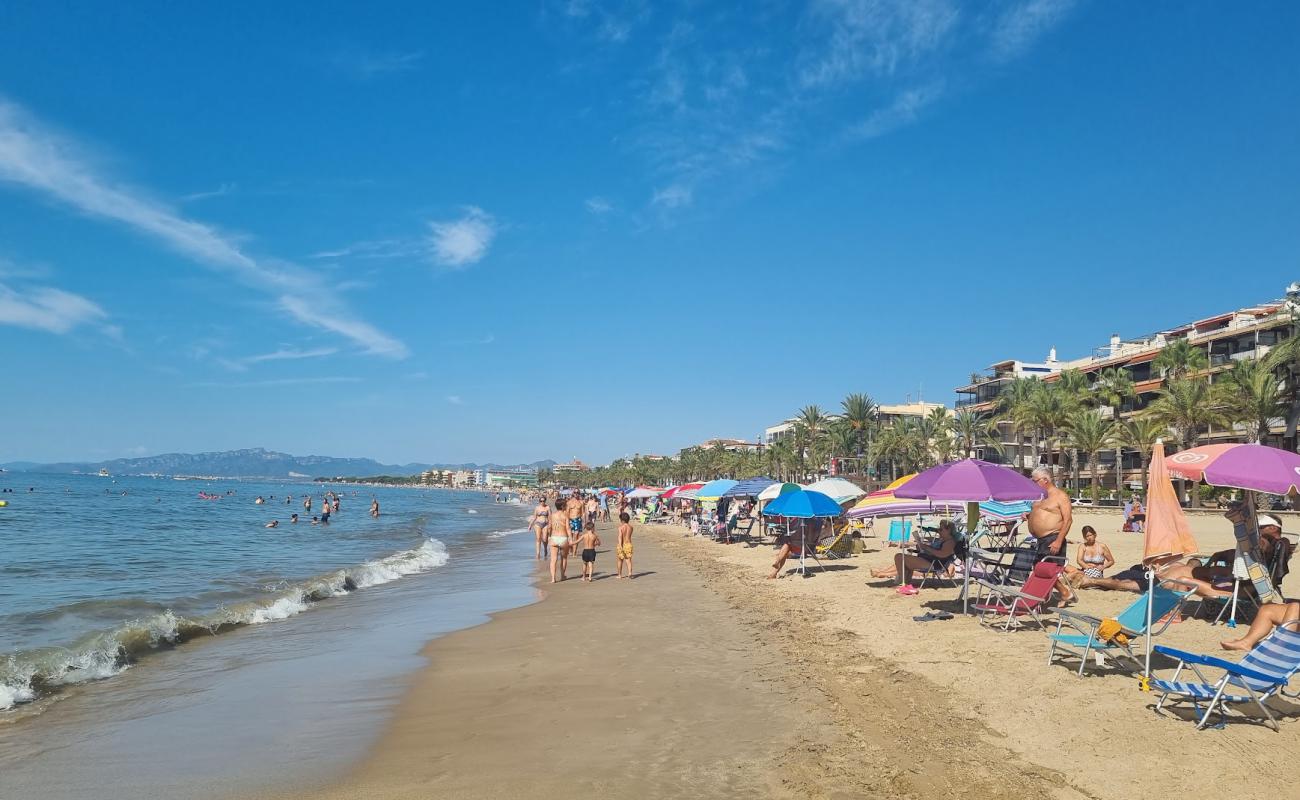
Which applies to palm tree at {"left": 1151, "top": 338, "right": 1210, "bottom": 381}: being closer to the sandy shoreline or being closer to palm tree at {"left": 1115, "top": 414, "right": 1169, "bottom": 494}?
palm tree at {"left": 1115, "top": 414, "right": 1169, "bottom": 494}

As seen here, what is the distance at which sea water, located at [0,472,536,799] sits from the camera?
5387mm

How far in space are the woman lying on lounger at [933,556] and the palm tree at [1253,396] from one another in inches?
1439

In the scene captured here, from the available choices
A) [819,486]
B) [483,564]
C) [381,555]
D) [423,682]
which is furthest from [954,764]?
[381,555]

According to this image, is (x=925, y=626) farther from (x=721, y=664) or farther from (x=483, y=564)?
(x=483, y=564)

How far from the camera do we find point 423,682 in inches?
299

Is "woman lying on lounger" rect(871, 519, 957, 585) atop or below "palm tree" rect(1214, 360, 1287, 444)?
below

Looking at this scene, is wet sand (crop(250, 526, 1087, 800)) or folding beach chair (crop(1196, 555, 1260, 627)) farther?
folding beach chair (crop(1196, 555, 1260, 627))

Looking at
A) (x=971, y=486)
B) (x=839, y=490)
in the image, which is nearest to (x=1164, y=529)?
(x=971, y=486)

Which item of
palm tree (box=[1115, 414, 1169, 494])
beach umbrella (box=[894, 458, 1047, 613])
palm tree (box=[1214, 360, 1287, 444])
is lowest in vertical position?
beach umbrella (box=[894, 458, 1047, 613])

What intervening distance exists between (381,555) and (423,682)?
16.6m

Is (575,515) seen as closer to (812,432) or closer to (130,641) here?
(130,641)

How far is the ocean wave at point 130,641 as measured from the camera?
760cm

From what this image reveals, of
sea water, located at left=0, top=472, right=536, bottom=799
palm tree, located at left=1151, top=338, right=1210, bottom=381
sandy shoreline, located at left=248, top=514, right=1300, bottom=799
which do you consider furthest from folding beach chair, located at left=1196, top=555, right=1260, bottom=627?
palm tree, located at left=1151, top=338, right=1210, bottom=381

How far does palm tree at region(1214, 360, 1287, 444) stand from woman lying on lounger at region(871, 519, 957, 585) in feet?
120
